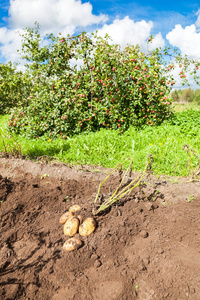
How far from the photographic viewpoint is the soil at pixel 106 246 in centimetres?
183

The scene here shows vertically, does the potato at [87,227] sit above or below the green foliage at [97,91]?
below

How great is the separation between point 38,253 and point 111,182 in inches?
53.9

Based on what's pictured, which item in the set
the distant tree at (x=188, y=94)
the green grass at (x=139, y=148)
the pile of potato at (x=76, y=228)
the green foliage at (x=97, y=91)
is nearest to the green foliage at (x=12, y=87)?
the green foliage at (x=97, y=91)

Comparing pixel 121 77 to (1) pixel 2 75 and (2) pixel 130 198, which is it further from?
(1) pixel 2 75

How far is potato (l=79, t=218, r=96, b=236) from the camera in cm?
229

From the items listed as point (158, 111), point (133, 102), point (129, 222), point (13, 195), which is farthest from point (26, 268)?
point (158, 111)

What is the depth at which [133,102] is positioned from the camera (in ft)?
19.7

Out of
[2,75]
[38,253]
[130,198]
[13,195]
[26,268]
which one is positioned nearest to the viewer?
[26,268]

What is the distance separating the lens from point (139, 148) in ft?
16.0

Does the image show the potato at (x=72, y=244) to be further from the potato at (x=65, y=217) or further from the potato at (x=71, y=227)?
the potato at (x=65, y=217)

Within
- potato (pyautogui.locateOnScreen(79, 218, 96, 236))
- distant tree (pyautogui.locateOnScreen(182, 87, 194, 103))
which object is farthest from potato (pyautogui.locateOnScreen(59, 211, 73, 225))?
distant tree (pyautogui.locateOnScreen(182, 87, 194, 103))

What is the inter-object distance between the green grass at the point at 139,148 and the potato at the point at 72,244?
1.92 meters

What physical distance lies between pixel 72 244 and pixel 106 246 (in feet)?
1.07

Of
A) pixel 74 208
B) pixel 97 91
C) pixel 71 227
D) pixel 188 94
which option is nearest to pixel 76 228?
pixel 71 227
